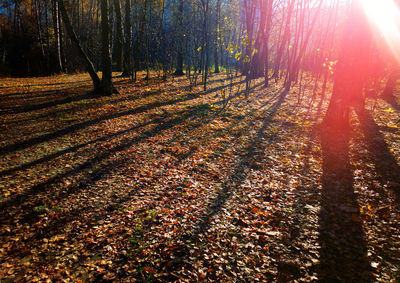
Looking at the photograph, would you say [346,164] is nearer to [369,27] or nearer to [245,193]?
[245,193]

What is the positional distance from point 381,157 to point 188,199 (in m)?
5.95

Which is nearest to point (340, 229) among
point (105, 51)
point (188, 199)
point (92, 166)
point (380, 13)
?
point (188, 199)

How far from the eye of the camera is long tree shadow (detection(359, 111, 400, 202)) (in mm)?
5113

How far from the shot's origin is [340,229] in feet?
12.8

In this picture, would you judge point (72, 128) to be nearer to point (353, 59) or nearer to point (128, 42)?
point (128, 42)

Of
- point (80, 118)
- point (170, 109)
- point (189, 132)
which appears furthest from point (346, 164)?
point (80, 118)

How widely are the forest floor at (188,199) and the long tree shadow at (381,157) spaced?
0.04m

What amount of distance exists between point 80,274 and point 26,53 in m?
27.9

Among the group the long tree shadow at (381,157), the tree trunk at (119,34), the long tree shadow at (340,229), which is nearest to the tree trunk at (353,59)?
the long tree shadow at (381,157)

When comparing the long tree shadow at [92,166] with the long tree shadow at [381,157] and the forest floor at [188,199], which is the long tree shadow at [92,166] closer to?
the forest floor at [188,199]

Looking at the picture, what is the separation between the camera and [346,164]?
19.7ft

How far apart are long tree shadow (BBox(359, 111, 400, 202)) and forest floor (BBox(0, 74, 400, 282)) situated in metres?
0.04

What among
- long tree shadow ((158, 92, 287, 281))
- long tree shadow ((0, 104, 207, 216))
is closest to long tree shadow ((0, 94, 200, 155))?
long tree shadow ((0, 104, 207, 216))

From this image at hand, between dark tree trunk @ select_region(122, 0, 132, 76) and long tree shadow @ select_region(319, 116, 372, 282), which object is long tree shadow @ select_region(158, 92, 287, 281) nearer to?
long tree shadow @ select_region(319, 116, 372, 282)
